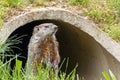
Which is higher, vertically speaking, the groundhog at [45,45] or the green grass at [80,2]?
the green grass at [80,2]

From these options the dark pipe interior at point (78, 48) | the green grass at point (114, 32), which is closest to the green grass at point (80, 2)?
the dark pipe interior at point (78, 48)

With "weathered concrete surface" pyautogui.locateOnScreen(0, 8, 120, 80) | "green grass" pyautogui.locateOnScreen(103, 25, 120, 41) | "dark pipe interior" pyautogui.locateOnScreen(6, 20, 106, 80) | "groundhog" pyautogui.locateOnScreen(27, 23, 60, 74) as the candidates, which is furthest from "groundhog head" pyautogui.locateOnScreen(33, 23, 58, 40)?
"green grass" pyautogui.locateOnScreen(103, 25, 120, 41)

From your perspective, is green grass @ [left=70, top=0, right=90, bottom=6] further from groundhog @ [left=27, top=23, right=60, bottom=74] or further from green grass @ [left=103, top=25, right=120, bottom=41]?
groundhog @ [left=27, top=23, right=60, bottom=74]

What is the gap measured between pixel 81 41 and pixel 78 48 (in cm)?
21

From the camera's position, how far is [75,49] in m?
5.50

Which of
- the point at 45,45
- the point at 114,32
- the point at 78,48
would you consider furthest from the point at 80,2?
the point at 45,45

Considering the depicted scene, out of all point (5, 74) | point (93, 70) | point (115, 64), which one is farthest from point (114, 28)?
point (5, 74)

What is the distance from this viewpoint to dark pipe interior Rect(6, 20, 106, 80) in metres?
4.88

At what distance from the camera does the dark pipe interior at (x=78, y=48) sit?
4.88 metres

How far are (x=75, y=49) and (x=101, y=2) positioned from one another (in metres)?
0.86

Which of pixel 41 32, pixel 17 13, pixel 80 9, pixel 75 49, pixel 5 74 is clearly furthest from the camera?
pixel 75 49

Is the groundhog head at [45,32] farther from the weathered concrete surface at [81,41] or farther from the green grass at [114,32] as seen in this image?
the green grass at [114,32]

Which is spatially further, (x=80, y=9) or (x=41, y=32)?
(x=80, y=9)

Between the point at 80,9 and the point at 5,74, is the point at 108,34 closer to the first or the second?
Answer: the point at 80,9
